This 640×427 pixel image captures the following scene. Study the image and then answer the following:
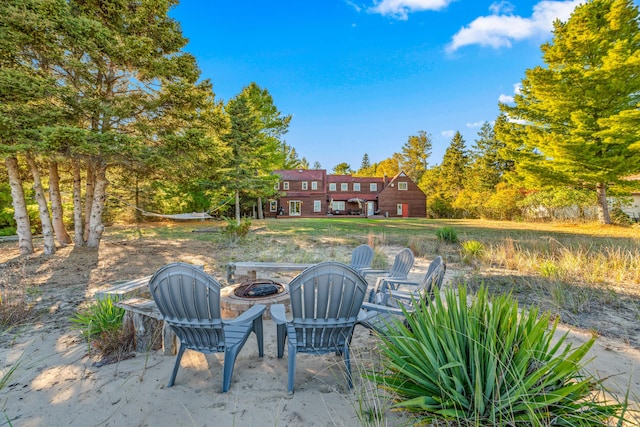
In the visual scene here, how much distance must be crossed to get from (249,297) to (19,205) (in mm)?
7834

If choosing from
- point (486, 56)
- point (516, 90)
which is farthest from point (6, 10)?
point (516, 90)

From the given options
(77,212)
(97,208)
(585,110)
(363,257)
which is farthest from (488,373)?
(585,110)

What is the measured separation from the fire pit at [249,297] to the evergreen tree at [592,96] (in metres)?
15.4

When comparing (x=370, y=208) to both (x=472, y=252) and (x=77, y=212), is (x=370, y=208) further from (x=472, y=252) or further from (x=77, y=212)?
(x=77, y=212)

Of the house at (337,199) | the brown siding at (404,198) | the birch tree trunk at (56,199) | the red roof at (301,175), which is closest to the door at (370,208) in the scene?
the house at (337,199)

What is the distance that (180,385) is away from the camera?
2338 millimetres

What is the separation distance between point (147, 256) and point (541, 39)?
21.5m

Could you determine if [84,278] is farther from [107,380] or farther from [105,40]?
[105,40]

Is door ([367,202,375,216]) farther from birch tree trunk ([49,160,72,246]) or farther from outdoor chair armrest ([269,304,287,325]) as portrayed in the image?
outdoor chair armrest ([269,304,287,325])

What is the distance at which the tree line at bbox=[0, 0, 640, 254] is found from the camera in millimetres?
6238

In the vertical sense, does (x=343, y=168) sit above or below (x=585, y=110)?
above

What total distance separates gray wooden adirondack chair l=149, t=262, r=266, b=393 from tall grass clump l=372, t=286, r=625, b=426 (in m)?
1.23

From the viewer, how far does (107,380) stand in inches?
93.4

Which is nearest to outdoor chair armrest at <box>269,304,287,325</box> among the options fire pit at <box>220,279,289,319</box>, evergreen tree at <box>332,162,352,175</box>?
fire pit at <box>220,279,289,319</box>
